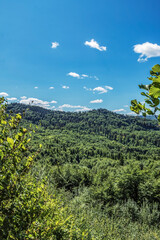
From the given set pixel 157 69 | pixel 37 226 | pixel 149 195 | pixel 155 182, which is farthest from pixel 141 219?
pixel 157 69

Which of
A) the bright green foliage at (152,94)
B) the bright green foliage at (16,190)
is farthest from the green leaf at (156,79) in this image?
the bright green foliage at (16,190)

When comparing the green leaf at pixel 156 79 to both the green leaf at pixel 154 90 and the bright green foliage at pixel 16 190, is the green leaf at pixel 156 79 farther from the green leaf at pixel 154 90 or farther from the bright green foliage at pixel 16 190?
the bright green foliage at pixel 16 190

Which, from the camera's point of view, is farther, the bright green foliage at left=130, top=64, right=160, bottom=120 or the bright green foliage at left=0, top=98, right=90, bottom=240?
the bright green foliage at left=0, top=98, right=90, bottom=240

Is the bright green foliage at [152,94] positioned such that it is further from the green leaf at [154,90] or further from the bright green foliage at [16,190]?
the bright green foliage at [16,190]

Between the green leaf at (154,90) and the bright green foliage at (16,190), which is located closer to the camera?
the green leaf at (154,90)

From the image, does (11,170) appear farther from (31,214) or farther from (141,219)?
(141,219)

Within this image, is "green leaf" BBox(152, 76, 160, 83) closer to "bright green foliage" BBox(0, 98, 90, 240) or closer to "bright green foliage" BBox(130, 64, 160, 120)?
"bright green foliage" BBox(130, 64, 160, 120)

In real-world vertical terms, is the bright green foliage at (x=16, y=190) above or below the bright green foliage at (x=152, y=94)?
below

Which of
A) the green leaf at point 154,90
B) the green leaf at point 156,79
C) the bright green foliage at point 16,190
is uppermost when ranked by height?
the green leaf at point 156,79

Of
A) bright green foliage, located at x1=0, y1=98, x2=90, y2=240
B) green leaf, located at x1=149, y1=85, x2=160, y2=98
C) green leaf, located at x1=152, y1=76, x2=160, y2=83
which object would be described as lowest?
bright green foliage, located at x1=0, y1=98, x2=90, y2=240

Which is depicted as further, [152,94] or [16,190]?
[16,190]

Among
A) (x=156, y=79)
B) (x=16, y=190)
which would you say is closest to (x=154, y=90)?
(x=156, y=79)

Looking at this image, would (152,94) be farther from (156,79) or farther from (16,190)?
(16,190)

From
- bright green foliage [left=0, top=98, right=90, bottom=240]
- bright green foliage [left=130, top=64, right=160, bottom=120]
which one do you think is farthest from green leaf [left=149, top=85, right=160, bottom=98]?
bright green foliage [left=0, top=98, right=90, bottom=240]
